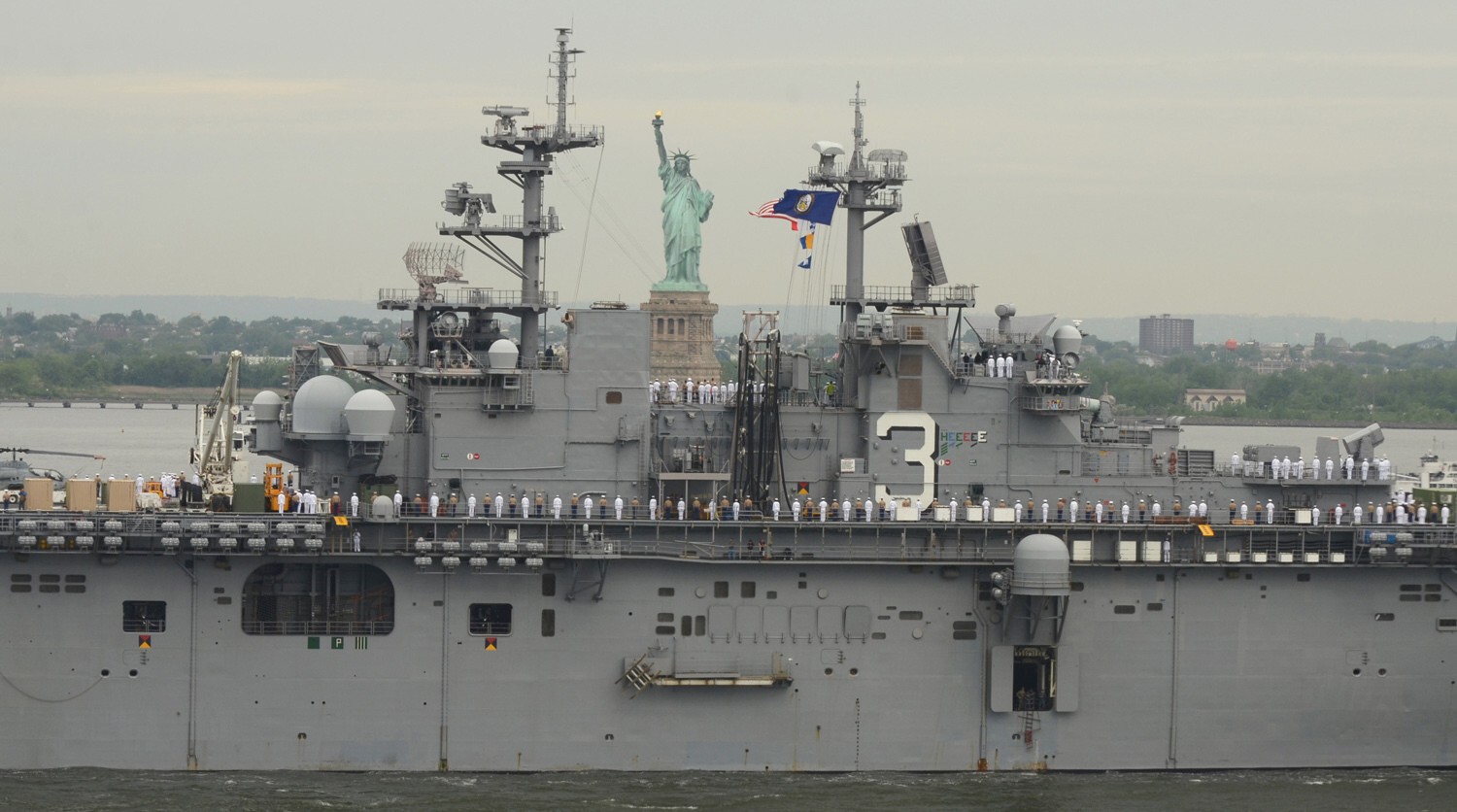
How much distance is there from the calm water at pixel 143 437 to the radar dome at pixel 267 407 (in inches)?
2266

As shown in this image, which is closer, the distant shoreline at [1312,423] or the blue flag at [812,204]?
the blue flag at [812,204]

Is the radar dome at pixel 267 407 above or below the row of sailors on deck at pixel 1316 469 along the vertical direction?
above

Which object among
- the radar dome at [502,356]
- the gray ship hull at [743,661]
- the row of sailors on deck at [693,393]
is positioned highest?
the radar dome at [502,356]

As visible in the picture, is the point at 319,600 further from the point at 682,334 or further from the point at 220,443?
the point at 682,334

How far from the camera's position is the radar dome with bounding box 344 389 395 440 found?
42.0 m

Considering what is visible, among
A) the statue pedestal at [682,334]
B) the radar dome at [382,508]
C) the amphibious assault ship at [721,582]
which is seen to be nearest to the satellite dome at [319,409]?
the amphibious assault ship at [721,582]

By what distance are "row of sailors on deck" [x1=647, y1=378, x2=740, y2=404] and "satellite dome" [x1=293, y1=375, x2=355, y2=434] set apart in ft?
22.7

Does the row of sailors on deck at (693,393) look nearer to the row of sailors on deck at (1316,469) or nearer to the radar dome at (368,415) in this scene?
the radar dome at (368,415)

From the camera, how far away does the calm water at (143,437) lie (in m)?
112

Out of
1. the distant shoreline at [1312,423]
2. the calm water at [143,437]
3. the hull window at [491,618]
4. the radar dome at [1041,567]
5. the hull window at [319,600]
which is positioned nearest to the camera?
the radar dome at [1041,567]

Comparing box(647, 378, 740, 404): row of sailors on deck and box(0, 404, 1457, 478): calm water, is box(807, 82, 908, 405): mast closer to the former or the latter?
box(647, 378, 740, 404): row of sailors on deck

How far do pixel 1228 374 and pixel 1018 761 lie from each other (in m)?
141

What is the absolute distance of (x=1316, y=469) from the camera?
44.6m

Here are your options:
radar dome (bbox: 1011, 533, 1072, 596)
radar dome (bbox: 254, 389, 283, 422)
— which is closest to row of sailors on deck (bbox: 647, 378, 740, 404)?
radar dome (bbox: 1011, 533, 1072, 596)
